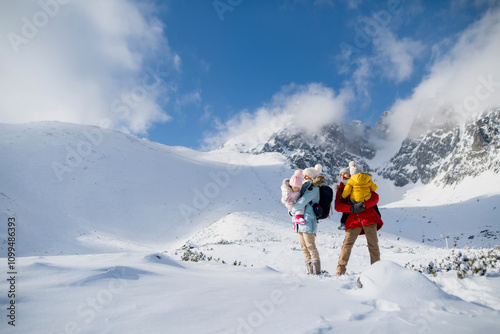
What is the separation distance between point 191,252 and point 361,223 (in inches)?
255

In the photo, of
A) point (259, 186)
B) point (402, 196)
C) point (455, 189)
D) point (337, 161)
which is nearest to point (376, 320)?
point (259, 186)

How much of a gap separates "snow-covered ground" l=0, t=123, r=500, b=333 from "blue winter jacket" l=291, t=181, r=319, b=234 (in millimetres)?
997

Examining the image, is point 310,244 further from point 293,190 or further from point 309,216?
point 293,190

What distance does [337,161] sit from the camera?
447 feet

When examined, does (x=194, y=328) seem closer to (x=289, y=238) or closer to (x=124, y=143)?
(x=289, y=238)

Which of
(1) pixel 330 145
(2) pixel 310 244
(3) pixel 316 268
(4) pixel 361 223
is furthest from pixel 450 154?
(3) pixel 316 268

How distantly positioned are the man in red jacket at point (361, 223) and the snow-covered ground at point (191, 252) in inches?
17.9

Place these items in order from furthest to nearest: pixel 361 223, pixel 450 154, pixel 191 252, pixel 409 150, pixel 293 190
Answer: pixel 409 150, pixel 450 154, pixel 191 252, pixel 293 190, pixel 361 223

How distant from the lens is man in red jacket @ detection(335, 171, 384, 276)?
4.84 metres

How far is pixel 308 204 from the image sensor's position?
529 centimetres

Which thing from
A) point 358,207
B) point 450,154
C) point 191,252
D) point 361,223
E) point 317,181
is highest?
point 450,154

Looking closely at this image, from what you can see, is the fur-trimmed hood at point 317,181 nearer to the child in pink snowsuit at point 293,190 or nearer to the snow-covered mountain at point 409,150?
the child in pink snowsuit at point 293,190

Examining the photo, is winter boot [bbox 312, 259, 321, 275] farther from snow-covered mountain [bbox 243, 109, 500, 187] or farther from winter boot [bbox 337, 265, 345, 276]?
snow-covered mountain [bbox 243, 109, 500, 187]

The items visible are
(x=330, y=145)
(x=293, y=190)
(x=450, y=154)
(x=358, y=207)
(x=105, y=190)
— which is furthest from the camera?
(x=330, y=145)
